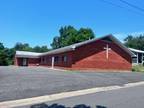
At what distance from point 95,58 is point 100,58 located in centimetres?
78

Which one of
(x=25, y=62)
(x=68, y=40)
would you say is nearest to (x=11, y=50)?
(x=68, y=40)

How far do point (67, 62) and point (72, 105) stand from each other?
23052 millimetres

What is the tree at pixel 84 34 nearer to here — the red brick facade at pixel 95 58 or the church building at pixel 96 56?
the church building at pixel 96 56

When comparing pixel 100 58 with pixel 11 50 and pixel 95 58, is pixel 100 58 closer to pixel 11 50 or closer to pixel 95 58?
pixel 95 58

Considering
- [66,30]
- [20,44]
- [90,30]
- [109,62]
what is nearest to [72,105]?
[109,62]

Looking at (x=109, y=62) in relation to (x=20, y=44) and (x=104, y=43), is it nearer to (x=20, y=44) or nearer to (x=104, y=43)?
(x=104, y=43)

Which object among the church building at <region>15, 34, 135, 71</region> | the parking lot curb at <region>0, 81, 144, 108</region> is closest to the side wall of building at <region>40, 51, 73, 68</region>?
the church building at <region>15, 34, 135, 71</region>

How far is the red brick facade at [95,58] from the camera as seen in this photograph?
107 feet

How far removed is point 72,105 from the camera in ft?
34.8

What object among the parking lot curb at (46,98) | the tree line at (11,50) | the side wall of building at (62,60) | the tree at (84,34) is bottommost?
the parking lot curb at (46,98)

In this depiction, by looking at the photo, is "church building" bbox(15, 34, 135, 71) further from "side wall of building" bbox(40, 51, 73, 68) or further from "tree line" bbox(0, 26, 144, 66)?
"tree line" bbox(0, 26, 144, 66)

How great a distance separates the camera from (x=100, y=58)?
3444cm

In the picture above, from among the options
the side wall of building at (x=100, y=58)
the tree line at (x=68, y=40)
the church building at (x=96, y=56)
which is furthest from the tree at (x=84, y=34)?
the side wall of building at (x=100, y=58)

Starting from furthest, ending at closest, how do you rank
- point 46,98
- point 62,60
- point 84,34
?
point 84,34 → point 62,60 → point 46,98
